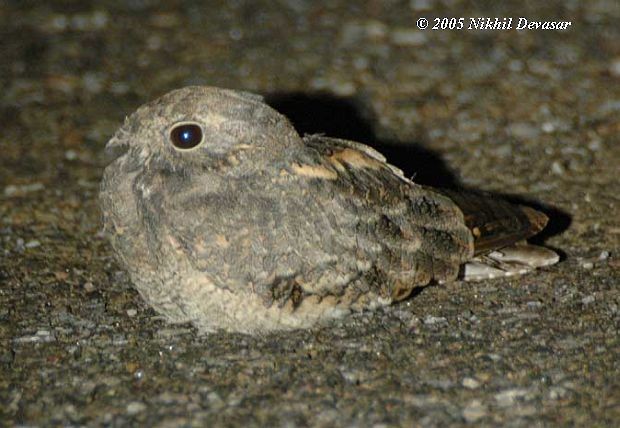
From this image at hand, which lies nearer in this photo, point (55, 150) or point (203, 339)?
point (203, 339)

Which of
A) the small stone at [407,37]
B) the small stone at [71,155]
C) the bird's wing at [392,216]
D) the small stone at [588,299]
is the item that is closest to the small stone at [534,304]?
the small stone at [588,299]

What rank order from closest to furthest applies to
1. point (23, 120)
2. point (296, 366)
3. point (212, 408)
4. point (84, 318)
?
point (212, 408)
point (296, 366)
point (84, 318)
point (23, 120)

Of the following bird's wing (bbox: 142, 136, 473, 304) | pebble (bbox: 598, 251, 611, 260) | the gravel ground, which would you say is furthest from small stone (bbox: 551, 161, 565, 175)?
bird's wing (bbox: 142, 136, 473, 304)

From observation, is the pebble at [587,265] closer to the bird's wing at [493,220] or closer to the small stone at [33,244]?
the bird's wing at [493,220]

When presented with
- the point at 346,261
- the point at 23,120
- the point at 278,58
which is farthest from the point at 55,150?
the point at 346,261

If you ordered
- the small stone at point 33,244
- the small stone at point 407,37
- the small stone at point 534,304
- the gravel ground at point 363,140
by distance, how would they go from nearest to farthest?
the gravel ground at point 363,140
the small stone at point 534,304
the small stone at point 33,244
the small stone at point 407,37

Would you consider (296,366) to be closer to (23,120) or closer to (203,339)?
(203,339)

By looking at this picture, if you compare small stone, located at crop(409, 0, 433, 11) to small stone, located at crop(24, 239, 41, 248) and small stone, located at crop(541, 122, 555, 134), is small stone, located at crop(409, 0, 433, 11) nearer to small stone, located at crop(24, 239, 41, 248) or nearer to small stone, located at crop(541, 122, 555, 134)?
small stone, located at crop(541, 122, 555, 134)
